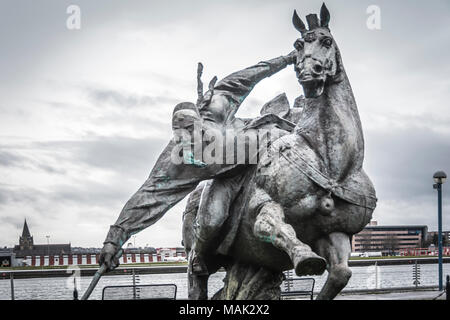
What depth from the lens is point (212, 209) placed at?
19.6 ft

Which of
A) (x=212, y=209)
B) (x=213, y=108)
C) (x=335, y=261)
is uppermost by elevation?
(x=213, y=108)

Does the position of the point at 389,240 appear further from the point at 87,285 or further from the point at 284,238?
the point at 284,238

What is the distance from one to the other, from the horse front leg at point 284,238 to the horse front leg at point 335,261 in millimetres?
406

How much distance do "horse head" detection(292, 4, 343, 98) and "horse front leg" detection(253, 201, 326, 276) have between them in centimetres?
100

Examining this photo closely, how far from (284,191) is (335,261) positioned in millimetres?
691

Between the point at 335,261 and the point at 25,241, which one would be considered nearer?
the point at 335,261

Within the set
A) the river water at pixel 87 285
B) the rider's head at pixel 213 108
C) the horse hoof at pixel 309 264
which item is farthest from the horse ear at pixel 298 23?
the river water at pixel 87 285

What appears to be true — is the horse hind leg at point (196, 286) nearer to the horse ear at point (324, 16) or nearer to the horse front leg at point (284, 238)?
the horse front leg at point (284, 238)

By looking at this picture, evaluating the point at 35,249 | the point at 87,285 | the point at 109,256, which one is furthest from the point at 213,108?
the point at 35,249

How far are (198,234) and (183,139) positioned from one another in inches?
35.8

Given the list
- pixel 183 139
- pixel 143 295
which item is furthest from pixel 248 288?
pixel 143 295

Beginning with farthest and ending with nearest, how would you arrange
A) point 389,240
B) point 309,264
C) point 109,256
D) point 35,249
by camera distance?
point 35,249, point 389,240, point 109,256, point 309,264

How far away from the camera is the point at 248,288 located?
243 inches
